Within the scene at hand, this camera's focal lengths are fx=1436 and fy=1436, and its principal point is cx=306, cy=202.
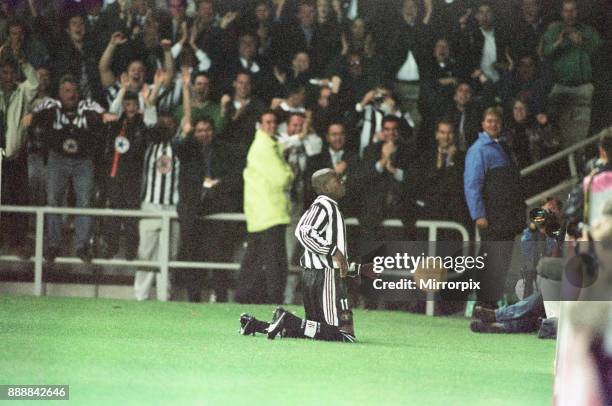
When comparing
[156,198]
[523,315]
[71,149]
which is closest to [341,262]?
[523,315]

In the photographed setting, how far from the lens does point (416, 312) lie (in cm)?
1717

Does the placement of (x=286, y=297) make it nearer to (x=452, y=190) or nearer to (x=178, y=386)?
(x=452, y=190)

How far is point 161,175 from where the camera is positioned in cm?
1756

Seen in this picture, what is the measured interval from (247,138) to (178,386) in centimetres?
817

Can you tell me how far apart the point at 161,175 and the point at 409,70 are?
343cm

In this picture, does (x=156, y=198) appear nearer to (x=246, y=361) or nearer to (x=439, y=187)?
(x=439, y=187)

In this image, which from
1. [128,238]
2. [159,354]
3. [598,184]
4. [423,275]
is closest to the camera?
[598,184]

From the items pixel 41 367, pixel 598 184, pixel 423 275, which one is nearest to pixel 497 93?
pixel 423 275

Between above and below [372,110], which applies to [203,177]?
below

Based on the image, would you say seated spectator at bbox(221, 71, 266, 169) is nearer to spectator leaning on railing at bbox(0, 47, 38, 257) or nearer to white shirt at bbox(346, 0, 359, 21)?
white shirt at bbox(346, 0, 359, 21)

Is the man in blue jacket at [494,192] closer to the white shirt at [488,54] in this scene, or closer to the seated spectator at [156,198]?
the white shirt at [488,54]

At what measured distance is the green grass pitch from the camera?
9.56 metres

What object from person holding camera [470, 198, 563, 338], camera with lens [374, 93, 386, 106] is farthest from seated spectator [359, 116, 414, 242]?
person holding camera [470, 198, 563, 338]

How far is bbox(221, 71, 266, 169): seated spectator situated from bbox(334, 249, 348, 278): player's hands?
4693 millimetres
